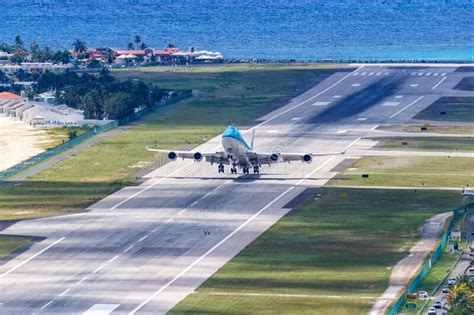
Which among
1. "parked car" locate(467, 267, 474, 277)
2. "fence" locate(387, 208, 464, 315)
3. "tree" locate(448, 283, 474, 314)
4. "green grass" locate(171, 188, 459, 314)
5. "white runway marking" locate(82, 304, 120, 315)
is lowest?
"white runway marking" locate(82, 304, 120, 315)

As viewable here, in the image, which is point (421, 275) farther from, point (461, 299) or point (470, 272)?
point (461, 299)

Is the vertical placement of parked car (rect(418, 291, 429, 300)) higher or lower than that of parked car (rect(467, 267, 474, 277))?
lower

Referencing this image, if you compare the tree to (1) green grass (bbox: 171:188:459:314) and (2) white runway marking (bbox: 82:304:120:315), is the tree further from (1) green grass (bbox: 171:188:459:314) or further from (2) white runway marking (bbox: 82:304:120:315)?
(2) white runway marking (bbox: 82:304:120:315)

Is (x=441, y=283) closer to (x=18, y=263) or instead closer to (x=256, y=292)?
(x=256, y=292)

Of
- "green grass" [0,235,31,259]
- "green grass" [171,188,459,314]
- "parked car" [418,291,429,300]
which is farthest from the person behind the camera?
"green grass" [0,235,31,259]

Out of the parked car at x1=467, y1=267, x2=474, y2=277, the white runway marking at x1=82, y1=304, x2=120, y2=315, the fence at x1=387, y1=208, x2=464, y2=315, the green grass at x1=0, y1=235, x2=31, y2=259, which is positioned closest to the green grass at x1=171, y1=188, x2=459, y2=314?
the fence at x1=387, y1=208, x2=464, y2=315

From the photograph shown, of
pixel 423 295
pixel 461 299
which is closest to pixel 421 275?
pixel 423 295

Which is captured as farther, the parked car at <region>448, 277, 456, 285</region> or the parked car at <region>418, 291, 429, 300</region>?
the parked car at <region>448, 277, 456, 285</region>
